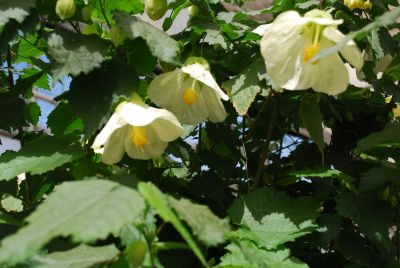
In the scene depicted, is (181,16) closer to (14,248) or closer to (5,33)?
(5,33)

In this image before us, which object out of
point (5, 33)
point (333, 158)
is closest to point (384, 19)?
point (5, 33)

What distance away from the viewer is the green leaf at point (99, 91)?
676mm

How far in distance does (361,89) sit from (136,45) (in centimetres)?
49

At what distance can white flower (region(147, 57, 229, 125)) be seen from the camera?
76 centimetres

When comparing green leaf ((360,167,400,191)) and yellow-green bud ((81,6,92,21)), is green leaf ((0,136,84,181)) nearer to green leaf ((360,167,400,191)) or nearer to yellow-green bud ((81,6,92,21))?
yellow-green bud ((81,6,92,21))

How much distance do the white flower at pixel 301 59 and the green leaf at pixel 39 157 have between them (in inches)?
10.7

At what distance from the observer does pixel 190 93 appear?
31.0 inches

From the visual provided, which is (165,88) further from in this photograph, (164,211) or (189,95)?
(164,211)

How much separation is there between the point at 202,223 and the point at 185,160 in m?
0.40

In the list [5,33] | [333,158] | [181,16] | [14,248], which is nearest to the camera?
[14,248]

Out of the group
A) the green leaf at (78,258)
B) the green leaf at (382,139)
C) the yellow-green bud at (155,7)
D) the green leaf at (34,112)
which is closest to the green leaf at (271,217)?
the green leaf at (382,139)

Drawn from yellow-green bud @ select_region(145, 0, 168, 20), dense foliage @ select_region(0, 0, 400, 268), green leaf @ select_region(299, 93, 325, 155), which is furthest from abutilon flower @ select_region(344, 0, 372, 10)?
yellow-green bud @ select_region(145, 0, 168, 20)

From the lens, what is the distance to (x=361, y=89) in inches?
41.8

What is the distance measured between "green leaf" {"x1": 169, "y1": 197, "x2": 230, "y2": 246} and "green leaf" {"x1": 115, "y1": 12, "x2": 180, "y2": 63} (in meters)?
0.26
